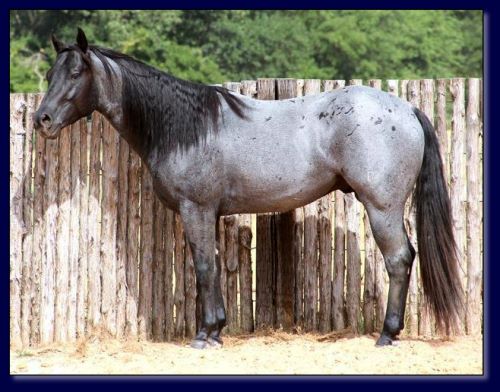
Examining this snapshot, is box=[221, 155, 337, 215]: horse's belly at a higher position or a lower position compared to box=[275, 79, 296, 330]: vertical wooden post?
higher

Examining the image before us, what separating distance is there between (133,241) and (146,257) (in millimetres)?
174

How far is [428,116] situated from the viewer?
6.41 m

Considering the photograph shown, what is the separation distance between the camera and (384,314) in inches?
257

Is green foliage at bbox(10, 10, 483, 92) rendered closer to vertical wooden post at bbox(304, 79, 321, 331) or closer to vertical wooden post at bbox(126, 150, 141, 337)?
vertical wooden post at bbox(126, 150, 141, 337)

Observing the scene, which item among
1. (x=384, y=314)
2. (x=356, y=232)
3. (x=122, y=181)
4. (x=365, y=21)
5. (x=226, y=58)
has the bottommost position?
(x=384, y=314)

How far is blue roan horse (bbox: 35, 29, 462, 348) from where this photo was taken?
5.75 meters

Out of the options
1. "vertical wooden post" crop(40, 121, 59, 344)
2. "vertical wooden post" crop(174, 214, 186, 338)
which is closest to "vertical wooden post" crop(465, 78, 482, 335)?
"vertical wooden post" crop(174, 214, 186, 338)

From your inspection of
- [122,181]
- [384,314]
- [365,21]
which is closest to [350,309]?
[384,314]

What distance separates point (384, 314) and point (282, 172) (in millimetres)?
1580

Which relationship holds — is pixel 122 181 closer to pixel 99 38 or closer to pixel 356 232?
pixel 356 232

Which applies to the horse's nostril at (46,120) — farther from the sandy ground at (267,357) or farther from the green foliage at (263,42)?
the green foliage at (263,42)

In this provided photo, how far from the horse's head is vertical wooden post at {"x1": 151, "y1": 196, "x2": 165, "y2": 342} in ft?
3.67

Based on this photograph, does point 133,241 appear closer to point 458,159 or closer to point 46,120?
point 46,120

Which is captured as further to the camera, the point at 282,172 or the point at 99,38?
the point at 99,38
